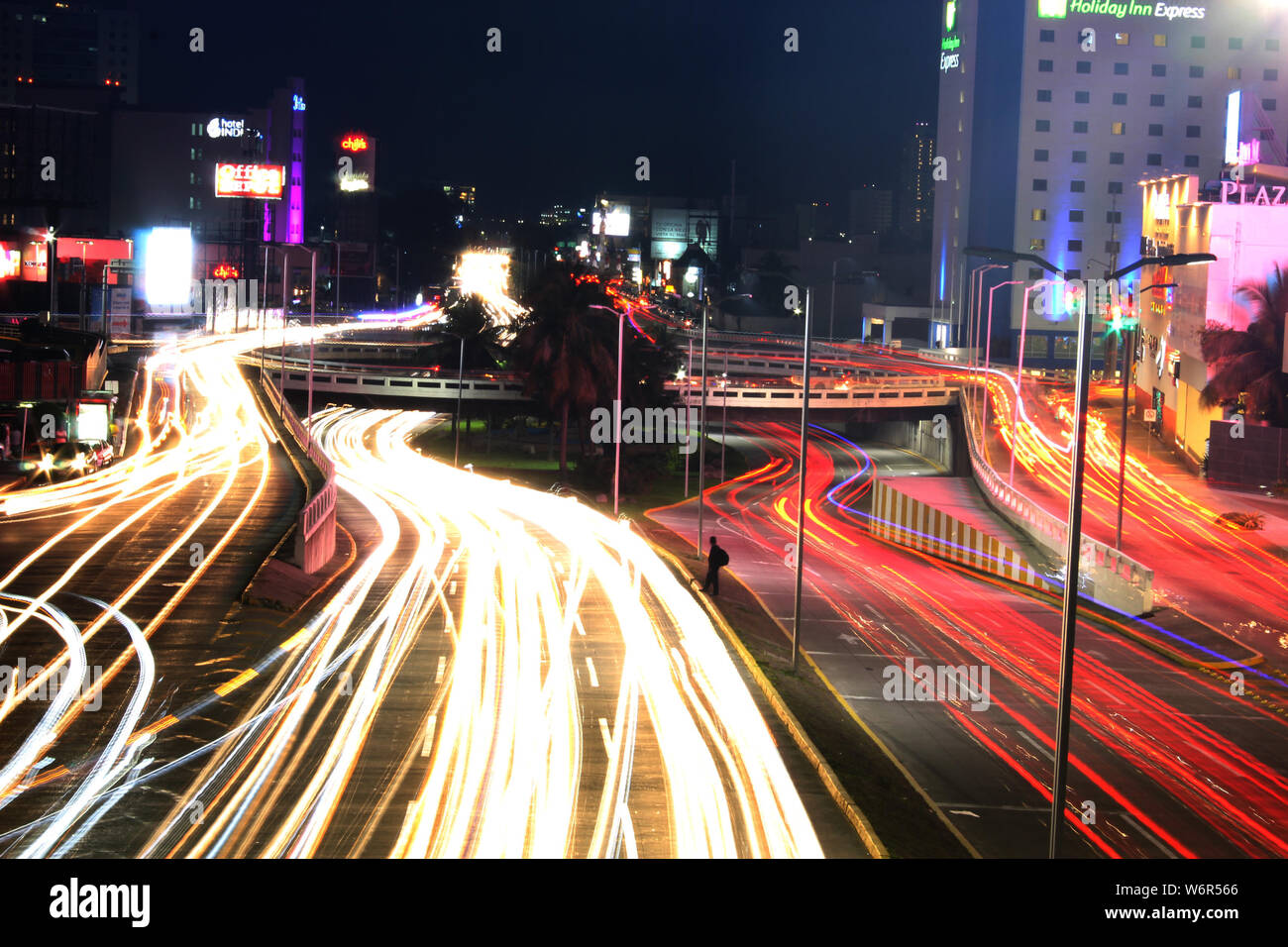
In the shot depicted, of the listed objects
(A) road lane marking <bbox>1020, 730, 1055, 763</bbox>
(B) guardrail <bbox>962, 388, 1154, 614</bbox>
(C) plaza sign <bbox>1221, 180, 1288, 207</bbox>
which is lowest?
(A) road lane marking <bbox>1020, 730, 1055, 763</bbox>

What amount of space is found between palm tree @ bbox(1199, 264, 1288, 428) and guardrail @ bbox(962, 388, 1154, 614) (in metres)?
11.9

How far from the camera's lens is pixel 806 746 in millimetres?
20438

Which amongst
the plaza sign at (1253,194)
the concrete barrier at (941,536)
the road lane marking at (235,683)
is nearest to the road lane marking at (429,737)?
the road lane marking at (235,683)

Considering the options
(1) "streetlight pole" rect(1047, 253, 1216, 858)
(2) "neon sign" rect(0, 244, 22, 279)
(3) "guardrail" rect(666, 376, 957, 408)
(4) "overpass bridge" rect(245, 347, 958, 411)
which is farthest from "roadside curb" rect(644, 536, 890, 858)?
(2) "neon sign" rect(0, 244, 22, 279)

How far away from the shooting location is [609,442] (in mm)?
70938

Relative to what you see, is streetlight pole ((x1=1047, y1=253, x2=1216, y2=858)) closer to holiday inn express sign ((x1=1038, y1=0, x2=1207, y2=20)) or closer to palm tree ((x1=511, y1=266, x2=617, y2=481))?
palm tree ((x1=511, y1=266, x2=617, y2=481))

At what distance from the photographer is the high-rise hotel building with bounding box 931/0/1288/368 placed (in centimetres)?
10588

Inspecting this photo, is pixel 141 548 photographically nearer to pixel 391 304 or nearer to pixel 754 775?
pixel 754 775

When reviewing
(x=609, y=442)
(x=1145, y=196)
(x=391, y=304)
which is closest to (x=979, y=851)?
(x=609, y=442)

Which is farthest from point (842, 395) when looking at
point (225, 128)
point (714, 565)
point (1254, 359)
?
point (225, 128)

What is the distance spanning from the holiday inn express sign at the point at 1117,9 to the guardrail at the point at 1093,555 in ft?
206

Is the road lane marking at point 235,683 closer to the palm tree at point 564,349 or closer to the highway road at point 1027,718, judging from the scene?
the highway road at point 1027,718
